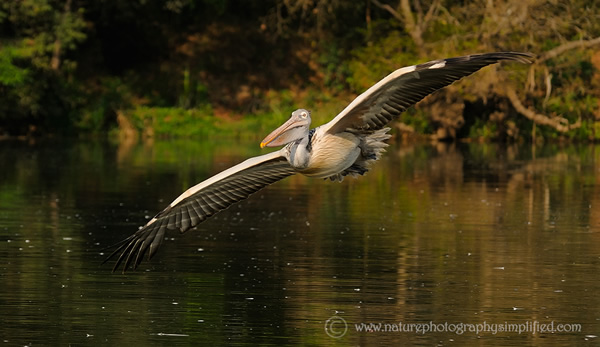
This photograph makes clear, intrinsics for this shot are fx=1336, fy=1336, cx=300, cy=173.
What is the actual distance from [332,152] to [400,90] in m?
0.93

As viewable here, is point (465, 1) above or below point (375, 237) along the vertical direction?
above

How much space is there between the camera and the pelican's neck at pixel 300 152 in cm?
1266

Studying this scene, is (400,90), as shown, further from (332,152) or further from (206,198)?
(206,198)

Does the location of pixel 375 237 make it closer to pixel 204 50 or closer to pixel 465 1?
pixel 465 1

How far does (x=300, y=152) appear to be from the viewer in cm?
1266

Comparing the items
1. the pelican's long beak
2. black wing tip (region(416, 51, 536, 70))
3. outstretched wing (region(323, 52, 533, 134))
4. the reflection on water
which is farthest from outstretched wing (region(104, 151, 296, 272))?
black wing tip (region(416, 51, 536, 70))

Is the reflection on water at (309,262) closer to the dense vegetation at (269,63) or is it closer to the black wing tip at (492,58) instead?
the black wing tip at (492,58)

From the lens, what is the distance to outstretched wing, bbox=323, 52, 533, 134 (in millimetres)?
11797

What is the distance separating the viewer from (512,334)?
38.1 feet

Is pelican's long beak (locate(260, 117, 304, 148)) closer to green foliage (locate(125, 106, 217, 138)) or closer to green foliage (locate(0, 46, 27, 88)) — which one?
green foliage (locate(0, 46, 27, 88))

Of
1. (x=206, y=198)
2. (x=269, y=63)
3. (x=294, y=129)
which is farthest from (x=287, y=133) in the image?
(x=269, y=63)

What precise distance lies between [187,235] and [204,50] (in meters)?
38.0

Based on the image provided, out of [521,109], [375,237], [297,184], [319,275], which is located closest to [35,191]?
[297,184]

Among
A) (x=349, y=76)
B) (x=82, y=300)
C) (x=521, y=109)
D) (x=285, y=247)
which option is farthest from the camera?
(x=349, y=76)
